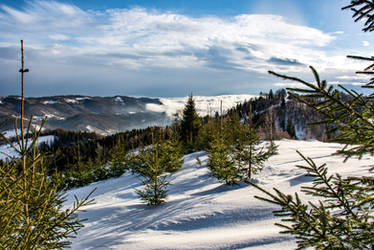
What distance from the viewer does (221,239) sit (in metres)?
5.04

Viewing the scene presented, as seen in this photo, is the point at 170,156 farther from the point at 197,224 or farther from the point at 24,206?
the point at 24,206

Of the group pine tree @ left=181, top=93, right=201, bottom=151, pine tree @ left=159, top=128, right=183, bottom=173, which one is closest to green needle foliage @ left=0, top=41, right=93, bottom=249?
pine tree @ left=159, top=128, right=183, bottom=173

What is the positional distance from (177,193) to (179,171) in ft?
18.6

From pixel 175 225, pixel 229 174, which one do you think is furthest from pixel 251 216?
pixel 229 174

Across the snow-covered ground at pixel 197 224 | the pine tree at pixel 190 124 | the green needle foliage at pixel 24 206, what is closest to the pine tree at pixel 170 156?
the snow-covered ground at pixel 197 224

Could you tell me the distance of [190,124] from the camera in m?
26.2

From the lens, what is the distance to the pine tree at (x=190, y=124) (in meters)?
25.9

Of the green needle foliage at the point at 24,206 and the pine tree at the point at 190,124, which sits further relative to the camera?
the pine tree at the point at 190,124

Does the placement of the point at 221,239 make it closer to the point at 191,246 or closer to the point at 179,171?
the point at 191,246

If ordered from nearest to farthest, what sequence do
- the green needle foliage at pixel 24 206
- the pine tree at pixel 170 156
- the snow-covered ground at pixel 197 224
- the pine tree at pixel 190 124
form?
the green needle foliage at pixel 24 206 < the snow-covered ground at pixel 197 224 < the pine tree at pixel 170 156 < the pine tree at pixel 190 124

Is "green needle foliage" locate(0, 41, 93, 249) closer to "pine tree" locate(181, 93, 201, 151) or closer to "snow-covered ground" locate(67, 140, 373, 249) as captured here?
"snow-covered ground" locate(67, 140, 373, 249)

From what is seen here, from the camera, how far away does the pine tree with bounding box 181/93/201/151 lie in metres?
25.9

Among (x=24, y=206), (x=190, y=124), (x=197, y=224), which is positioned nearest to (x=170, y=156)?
(x=197, y=224)

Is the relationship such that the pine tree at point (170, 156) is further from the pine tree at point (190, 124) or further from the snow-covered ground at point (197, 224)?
the pine tree at point (190, 124)
